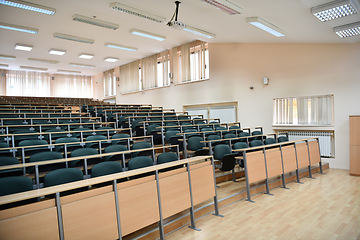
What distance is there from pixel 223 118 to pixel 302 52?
316cm

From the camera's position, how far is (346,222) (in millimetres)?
2971

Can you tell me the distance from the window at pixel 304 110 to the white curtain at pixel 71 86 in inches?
479

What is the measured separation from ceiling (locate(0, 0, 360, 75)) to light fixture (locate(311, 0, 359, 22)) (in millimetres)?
116

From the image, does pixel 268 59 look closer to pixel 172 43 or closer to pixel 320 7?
pixel 320 7

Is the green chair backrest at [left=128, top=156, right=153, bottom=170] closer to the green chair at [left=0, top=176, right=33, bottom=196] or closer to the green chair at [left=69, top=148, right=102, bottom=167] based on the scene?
the green chair at [left=69, top=148, right=102, bottom=167]

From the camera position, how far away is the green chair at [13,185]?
7.19 ft

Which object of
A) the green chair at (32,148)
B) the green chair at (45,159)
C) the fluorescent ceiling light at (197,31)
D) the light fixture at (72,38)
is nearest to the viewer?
the green chair at (45,159)

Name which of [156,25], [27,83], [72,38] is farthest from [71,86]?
[156,25]

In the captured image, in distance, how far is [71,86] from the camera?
14953 mm

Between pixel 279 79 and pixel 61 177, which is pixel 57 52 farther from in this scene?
pixel 61 177

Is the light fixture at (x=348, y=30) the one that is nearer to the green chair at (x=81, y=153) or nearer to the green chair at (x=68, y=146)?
the green chair at (x=81, y=153)

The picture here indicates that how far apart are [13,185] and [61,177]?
410mm

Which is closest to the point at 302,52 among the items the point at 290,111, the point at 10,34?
the point at 290,111

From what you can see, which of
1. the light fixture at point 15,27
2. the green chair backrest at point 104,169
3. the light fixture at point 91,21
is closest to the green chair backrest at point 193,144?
the green chair backrest at point 104,169
